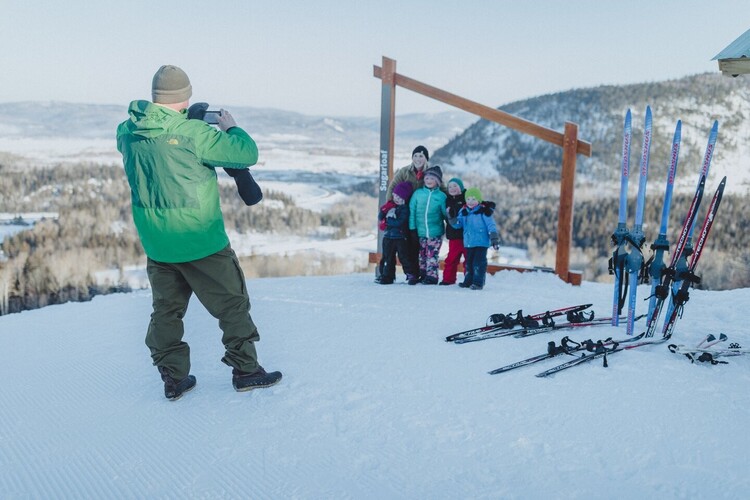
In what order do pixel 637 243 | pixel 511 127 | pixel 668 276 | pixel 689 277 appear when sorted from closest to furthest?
pixel 689 277
pixel 668 276
pixel 637 243
pixel 511 127

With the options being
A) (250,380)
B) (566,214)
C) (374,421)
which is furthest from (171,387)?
(566,214)

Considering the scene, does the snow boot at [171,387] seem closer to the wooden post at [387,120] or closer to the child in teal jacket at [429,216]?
the child in teal jacket at [429,216]

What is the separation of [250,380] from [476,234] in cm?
327

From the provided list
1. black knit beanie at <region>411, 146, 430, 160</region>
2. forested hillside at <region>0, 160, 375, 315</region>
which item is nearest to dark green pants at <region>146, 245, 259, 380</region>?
black knit beanie at <region>411, 146, 430, 160</region>

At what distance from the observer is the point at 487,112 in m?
6.00

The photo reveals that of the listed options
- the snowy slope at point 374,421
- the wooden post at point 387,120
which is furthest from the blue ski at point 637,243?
the wooden post at point 387,120

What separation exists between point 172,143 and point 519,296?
11.9 ft

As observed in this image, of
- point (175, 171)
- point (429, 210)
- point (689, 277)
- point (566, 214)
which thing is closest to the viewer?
point (175, 171)

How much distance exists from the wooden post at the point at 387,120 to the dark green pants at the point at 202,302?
11.8 feet

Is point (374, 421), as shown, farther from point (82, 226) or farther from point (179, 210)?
point (82, 226)

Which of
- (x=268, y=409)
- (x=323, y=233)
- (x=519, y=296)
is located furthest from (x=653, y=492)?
(x=323, y=233)

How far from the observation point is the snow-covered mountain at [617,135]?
28.6m

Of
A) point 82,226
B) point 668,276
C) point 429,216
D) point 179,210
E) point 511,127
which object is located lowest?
point 82,226

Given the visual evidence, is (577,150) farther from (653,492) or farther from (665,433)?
(653,492)
